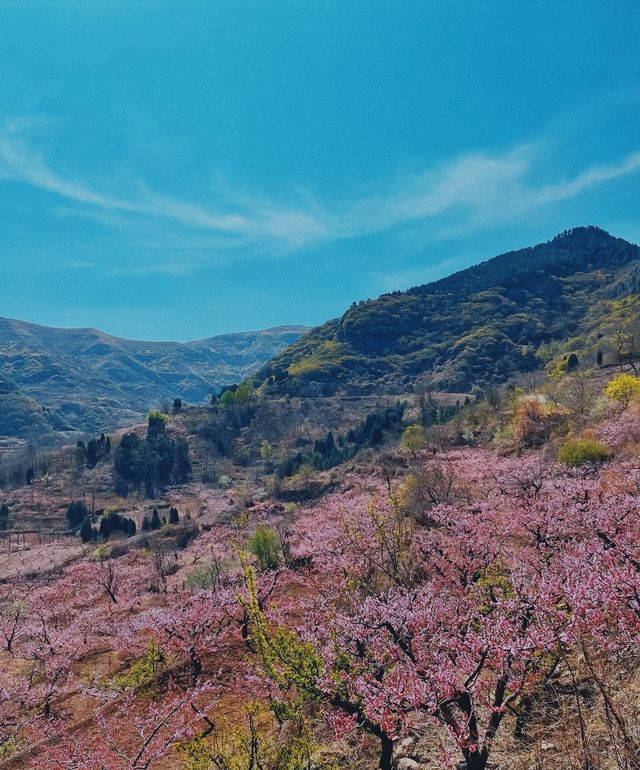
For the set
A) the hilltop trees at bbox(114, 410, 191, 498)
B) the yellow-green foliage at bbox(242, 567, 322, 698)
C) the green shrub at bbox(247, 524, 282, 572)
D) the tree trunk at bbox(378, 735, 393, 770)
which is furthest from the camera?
the hilltop trees at bbox(114, 410, 191, 498)

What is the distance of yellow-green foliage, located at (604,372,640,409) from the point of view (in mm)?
44569

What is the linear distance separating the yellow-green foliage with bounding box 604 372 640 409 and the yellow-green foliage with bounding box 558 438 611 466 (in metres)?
13.7

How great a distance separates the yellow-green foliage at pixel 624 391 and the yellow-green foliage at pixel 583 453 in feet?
44.9

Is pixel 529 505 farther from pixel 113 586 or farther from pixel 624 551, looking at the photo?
pixel 113 586

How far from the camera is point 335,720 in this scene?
8555 millimetres

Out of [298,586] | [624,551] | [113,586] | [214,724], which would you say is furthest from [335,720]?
[113,586]

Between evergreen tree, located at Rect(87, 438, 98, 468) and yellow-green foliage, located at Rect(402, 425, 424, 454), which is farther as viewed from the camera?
evergreen tree, located at Rect(87, 438, 98, 468)

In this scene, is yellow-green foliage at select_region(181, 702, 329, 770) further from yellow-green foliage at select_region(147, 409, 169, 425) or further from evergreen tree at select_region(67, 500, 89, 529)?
yellow-green foliage at select_region(147, 409, 169, 425)

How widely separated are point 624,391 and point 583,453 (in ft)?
62.3

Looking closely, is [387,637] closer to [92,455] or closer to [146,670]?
[146,670]

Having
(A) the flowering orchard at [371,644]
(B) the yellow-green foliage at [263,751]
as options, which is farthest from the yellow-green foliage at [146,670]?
(B) the yellow-green foliage at [263,751]

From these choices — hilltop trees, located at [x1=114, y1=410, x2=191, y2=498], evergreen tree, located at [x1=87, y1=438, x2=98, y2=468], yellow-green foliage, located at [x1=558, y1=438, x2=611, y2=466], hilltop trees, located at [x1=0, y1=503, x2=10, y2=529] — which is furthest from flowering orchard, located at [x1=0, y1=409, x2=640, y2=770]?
evergreen tree, located at [x1=87, y1=438, x2=98, y2=468]

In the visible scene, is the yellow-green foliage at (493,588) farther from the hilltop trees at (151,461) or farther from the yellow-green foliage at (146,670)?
the hilltop trees at (151,461)

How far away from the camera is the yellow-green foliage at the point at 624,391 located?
4457cm
